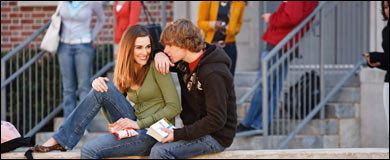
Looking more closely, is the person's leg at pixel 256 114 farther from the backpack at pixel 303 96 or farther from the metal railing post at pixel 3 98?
the metal railing post at pixel 3 98

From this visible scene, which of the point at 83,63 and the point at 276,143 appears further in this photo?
the point at 83,63

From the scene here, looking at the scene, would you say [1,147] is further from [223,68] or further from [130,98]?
[223,68]

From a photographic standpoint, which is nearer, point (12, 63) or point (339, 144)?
point (339, 144)

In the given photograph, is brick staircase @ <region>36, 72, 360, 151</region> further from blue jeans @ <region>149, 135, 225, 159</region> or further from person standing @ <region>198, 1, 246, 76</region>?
blue jeans @ <region>149, 135, 225, 159</region>

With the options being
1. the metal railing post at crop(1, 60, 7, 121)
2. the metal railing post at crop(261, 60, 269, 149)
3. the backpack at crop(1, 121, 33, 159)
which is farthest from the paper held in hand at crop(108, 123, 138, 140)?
the metal railing post at crop(1, 60, 7, 121)

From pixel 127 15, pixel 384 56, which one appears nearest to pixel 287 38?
pixel 384 56

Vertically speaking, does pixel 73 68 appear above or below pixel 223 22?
below

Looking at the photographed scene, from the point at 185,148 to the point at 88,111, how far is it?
648 mm

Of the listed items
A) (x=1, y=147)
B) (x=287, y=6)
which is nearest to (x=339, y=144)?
(x=287, y=6)

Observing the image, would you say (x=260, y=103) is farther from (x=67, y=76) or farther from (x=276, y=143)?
(x=67, y=76)

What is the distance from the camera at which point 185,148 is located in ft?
18.8

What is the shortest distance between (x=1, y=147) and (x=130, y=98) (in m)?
0.84

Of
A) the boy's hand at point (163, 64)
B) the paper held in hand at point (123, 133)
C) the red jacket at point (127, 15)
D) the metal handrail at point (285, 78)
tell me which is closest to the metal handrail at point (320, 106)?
the metal handrail at point (285, 78)

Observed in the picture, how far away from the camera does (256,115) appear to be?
8672 mm
